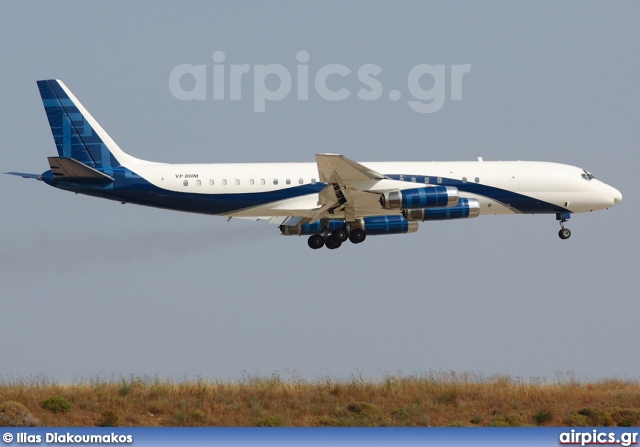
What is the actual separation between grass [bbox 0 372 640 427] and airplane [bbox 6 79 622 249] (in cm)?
1237

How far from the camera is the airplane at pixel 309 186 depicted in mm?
56000

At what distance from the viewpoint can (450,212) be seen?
57844 mm

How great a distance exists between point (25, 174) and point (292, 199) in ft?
41.7

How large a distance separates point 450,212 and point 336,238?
20.1ft

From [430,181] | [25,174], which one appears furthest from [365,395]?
[25,174]

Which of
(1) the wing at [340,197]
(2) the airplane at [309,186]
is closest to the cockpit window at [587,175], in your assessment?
(2) the airplane at [309,186]

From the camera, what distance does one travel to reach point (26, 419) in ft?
131

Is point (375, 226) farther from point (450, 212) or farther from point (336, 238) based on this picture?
point (450, 212)

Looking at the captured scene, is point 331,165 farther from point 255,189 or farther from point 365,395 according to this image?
point 365,395

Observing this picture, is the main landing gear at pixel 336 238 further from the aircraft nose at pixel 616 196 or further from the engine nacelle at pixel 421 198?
the aircraft nose at pixel 616 196

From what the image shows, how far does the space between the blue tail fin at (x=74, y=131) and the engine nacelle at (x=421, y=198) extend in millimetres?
13376

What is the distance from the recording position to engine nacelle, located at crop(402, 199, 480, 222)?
190 feet

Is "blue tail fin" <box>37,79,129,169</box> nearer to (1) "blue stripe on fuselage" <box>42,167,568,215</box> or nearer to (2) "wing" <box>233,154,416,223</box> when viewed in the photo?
(1) "blue stripe on fuselage" <box>42,167,568,215</box>

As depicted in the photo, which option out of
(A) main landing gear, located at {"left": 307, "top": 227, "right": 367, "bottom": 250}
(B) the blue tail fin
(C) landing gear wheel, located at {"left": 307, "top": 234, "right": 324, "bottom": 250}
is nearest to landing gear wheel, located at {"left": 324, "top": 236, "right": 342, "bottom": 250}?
(A) main landing gear, located at {"left": 307, "top": 227, "right": 367, "bottom": 250}
